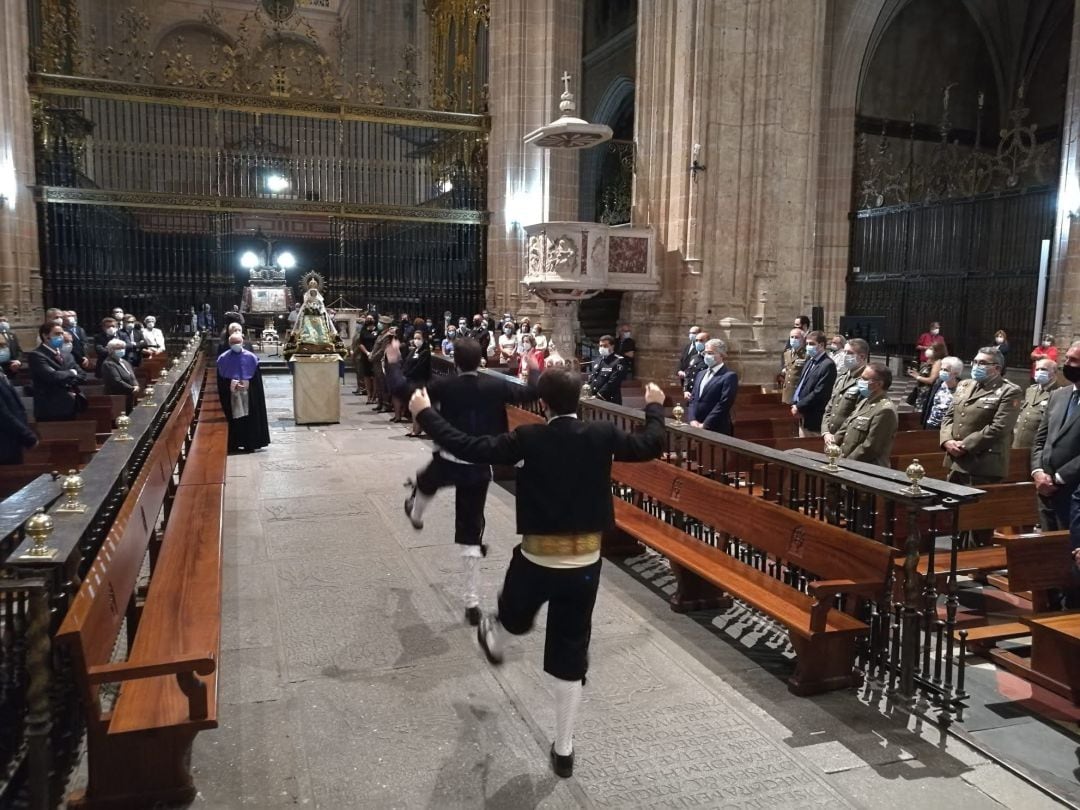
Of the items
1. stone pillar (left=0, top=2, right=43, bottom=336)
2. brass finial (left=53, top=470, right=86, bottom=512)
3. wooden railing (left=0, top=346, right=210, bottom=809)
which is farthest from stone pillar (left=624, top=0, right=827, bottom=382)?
stone pillar (left=0, top=2, right=43, bottom=336)

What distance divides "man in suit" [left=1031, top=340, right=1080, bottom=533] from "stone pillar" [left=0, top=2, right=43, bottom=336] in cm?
1632

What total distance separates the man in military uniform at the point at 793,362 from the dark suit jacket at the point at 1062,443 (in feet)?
17.4

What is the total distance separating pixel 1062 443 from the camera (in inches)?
196

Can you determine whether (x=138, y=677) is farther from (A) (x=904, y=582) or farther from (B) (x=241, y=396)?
(B) (x=241, y=396)

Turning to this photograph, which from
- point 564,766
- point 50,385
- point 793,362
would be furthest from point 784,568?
point 50,385

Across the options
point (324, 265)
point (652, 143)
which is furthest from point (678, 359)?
Result: point (324, 265)

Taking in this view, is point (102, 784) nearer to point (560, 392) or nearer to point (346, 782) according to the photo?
point (346, 782)

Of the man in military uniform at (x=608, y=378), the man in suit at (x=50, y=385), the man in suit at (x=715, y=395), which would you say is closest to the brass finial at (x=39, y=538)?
the man in suit at (x=715, y=395)

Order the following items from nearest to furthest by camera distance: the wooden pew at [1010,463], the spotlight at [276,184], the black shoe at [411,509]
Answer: the black shoe at [411,509], the wooden pew at [1010,463], the spotlight at [276,184]

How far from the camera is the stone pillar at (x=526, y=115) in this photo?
1870 centimetres

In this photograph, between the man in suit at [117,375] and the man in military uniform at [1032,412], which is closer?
the man in military uniform at [1032,412]

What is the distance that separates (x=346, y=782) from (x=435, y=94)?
63.2 feet

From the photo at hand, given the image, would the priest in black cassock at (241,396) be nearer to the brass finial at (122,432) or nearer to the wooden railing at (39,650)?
the brass finial at (122,432)

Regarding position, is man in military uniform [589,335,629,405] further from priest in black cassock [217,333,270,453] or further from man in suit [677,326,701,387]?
priest in black cassock [217,333,270,453]
